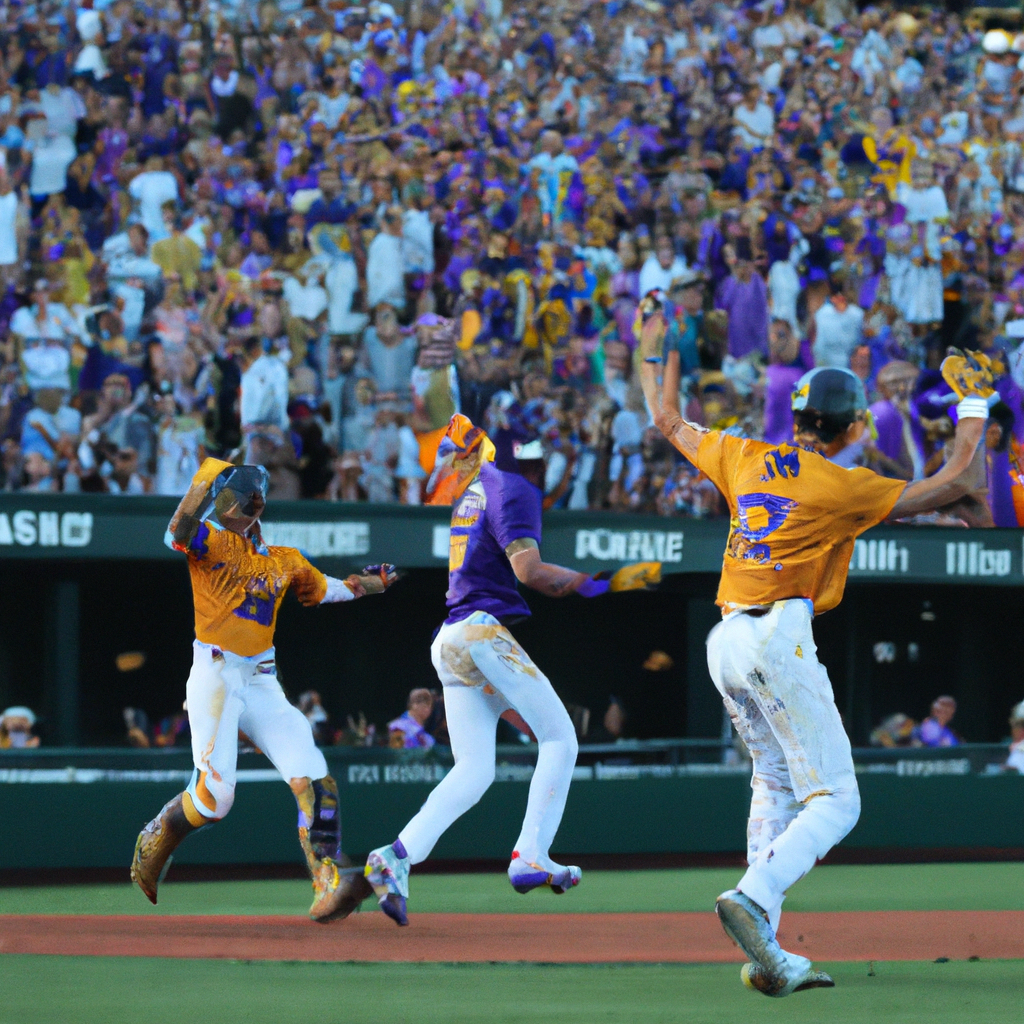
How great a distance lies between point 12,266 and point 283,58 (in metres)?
4.08

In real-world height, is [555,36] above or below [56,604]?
above

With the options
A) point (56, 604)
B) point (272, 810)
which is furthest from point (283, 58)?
point (272, 810)

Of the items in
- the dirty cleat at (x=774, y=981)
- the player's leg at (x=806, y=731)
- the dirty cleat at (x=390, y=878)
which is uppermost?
the player's leg at (x=806, y=731)

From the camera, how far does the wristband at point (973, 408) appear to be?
16.9ft

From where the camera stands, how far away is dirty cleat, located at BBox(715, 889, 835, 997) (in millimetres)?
4664

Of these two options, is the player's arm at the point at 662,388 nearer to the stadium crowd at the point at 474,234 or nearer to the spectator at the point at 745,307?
the stadium crowd at the point at 474,234

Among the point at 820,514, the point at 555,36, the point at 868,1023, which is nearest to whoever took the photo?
the point at 868,1023

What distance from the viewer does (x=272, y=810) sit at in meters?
10.3

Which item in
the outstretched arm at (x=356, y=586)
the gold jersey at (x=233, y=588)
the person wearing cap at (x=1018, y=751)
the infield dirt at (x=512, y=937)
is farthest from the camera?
the person wearing cap at (x=1018, y=751)

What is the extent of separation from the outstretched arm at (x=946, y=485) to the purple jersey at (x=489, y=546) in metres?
1.82

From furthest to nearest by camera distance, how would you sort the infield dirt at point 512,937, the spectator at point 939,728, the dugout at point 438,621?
the spectator at point 939,728, the dugout at point 438,621, the infield dirt at point 512,937

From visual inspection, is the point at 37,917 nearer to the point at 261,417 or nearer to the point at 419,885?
the point at 419,885

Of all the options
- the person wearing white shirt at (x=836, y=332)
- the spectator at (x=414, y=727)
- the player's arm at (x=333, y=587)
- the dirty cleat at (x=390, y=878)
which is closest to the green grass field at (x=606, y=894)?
the spectator at (x=414, y=727)

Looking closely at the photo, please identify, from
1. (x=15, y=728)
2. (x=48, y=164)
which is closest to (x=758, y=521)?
(x=15, y=728)
